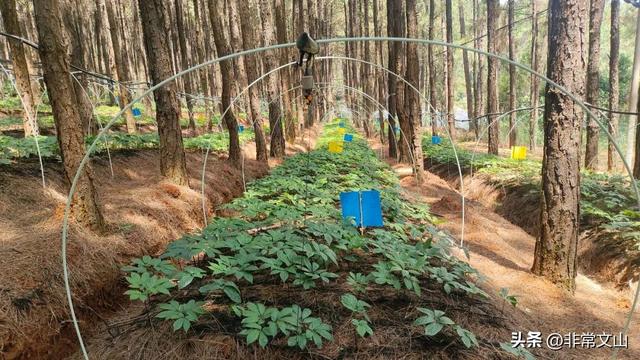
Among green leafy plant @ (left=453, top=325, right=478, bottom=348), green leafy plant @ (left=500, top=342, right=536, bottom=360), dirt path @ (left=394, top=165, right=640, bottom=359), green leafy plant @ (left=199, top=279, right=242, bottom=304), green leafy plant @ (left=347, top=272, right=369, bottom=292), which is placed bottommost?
dirt path @ (left=394, top=165, right=640, bottom=359)

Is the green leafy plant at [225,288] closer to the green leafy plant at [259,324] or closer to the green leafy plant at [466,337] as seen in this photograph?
the green leafy plant at [259,324]

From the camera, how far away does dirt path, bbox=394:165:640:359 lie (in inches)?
149

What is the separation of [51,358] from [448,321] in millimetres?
3059

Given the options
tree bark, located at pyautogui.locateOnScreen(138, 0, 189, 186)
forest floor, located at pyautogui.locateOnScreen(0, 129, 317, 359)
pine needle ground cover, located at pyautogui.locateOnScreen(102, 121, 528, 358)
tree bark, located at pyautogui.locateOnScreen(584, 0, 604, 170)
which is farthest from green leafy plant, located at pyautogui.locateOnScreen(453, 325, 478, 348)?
tree bark, located at pyautogui.locateOnScreen(584, 0, 604, 170)

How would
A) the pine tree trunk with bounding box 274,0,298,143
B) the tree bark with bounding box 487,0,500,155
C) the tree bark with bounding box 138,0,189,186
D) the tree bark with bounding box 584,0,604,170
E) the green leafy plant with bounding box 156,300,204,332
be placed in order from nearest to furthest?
the green leafy plant with bounding box 156,300,204,332 → the tree bark with bounding box 138,0,189,186 → the tree bark with bounding box 584,0,604,170 → the tree bark with bounding box 487,0,500,155 → the pine tree trunk with bounding box 274,0,298,143

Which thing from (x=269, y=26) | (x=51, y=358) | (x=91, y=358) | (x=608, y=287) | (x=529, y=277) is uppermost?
(x=269, y=26)

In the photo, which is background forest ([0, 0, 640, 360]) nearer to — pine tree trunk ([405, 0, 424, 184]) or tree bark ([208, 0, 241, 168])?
tree bark ([208, 0, 241, 168])

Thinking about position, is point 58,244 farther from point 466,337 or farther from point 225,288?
point 466,337

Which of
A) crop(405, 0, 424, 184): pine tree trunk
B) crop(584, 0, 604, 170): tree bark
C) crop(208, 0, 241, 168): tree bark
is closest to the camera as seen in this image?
crop(208, 0, 241, 168): tree bark

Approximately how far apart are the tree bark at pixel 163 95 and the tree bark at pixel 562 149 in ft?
19.1

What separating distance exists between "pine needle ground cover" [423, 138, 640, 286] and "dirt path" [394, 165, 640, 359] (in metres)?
0.44

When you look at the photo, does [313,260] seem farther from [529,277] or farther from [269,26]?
[269,26]

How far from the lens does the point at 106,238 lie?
4.22m

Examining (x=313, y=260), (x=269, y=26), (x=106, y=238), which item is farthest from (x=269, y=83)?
(x=313, y=260)
